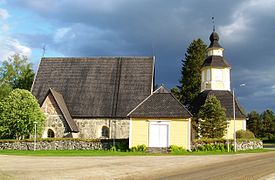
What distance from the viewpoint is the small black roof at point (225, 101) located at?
1886 inches

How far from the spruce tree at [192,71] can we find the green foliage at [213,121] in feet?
68.5

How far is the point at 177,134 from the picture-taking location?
35.8 meters

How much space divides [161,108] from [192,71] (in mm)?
32096

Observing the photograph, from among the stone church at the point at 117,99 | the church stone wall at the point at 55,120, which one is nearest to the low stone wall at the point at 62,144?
the stone church at the point at 117,99

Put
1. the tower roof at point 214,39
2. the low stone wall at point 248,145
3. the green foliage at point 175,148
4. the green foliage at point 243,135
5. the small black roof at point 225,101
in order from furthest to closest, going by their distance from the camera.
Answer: the tower roof at point 214,39
the small black roof at point 225,101
the green foliage at point 243,135
the low stone wall at point 248,145
the green foliage at point 175,148

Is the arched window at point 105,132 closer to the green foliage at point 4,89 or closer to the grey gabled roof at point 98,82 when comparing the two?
the grey gabled roof at point 98,82

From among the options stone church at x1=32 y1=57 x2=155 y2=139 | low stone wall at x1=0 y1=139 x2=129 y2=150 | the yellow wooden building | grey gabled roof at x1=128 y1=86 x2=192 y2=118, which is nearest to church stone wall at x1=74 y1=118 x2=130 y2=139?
stone church at x1=32 y1=57 x2=155 y2=139

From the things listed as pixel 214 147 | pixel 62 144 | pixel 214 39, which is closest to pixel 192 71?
pixel 214 39

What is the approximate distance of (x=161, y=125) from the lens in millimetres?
36062

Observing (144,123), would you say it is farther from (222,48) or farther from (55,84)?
(222,48)

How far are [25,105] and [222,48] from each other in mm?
30430

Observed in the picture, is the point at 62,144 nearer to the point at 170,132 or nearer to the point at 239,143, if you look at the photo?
the point at 170,132

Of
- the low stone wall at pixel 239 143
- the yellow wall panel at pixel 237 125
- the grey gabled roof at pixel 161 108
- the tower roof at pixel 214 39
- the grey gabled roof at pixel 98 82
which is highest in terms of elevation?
the tower roof at pixel 214 39

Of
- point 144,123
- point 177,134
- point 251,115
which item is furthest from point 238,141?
point 251,115
